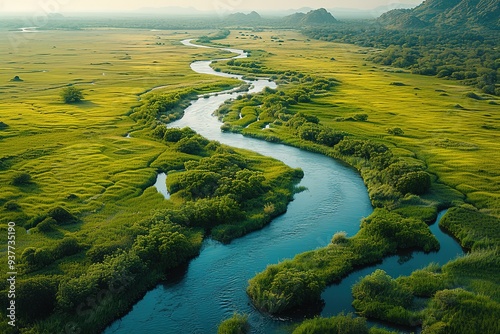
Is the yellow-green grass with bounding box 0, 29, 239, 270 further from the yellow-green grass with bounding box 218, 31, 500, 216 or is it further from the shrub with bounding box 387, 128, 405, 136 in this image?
the shrub with bounding box 387, 128, 405, 136

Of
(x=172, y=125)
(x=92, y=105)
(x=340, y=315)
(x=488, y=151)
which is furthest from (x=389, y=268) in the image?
(x=92, y=105)

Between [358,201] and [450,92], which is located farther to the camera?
[450,92]

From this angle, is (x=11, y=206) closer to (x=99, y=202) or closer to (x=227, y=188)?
(x=99, y=202)

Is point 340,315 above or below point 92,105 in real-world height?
above

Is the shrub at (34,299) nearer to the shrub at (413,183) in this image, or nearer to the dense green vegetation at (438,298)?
the dense green vegetation at (438,298)

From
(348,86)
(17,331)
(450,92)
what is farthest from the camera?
(348,86)

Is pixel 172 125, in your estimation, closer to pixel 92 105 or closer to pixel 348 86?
pixel 92 105

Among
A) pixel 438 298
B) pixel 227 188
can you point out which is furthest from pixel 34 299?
pixel 438 298
